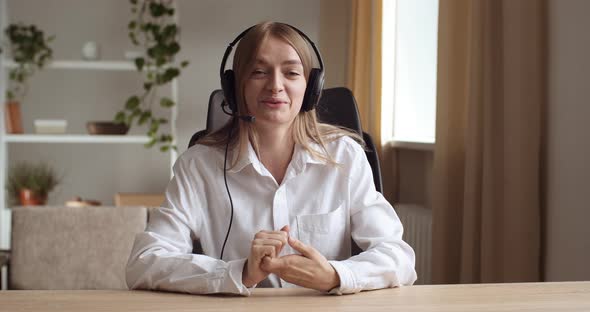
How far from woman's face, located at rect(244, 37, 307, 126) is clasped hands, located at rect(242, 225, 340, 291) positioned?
15.0 inches

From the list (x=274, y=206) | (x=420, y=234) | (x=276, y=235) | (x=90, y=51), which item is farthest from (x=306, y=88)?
(x=90, y=51)

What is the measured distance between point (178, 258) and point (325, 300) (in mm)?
304

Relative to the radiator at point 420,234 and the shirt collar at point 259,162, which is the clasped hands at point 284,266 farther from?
the radiator at point 420,234

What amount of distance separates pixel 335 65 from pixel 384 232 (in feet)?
10.1

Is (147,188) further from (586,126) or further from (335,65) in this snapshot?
(586,126)

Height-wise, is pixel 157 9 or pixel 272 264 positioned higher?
pixel 157 9

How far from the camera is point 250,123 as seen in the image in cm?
162

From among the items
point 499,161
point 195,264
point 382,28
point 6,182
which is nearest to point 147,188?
point 6,182

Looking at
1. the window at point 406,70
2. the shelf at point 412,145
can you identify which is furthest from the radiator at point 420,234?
the window at point 406,70

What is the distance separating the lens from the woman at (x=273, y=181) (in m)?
1.53

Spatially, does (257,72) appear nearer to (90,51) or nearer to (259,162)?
(259,162)

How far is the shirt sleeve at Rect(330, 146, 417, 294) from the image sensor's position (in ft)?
4.06

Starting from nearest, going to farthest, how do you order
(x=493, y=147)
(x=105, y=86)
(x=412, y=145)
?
(x=493, y=147), (x=412, y=145), (x=105, y=86)

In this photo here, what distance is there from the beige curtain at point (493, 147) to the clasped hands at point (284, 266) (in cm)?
115
